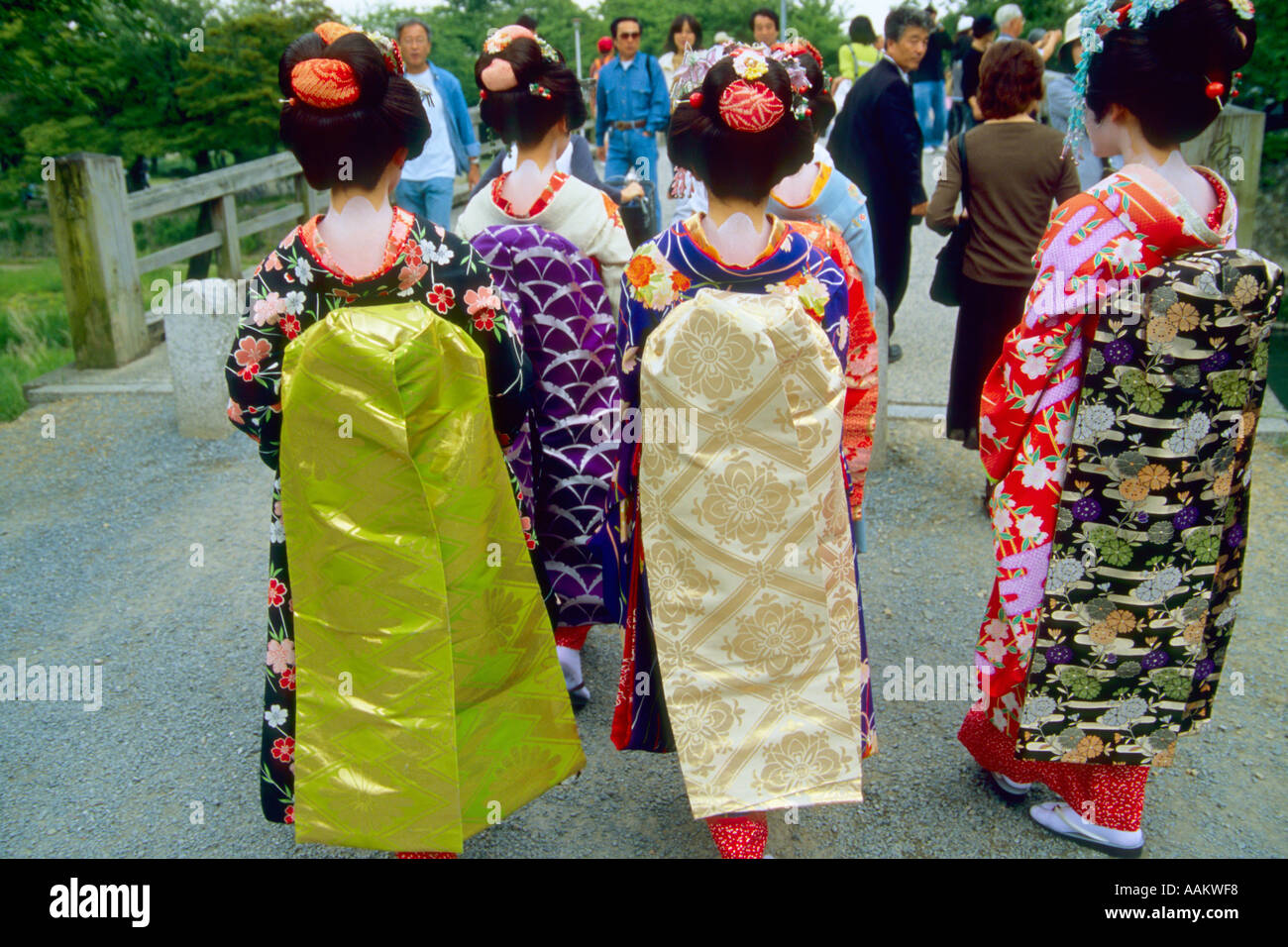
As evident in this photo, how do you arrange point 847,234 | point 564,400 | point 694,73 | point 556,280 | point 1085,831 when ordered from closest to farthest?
point 694,73 → point 1085,831 → point 556,280 → point 564,400 → point 847,234

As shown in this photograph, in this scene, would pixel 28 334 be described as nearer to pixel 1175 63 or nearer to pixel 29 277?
pixel 29 277

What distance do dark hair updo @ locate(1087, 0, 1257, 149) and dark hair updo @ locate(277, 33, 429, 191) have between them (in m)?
1.61

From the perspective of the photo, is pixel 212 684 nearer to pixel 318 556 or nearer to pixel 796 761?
pixel 318 556

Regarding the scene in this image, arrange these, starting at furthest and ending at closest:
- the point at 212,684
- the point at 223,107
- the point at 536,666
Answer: the point at 223,107 → the point at 212,684 → the point at 536,666

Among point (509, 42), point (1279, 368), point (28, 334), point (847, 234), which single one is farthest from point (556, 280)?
point (1279, 368)

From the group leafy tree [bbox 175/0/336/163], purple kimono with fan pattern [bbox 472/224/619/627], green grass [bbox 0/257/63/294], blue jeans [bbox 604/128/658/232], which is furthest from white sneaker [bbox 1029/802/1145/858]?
leafy tree [bbox 175/0/336/163]

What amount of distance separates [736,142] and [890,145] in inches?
140

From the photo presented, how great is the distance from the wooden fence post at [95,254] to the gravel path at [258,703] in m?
1.44

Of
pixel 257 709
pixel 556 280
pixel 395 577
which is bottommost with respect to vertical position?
pixel 257 709

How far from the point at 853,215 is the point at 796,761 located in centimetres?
198

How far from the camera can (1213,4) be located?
2.29 metres

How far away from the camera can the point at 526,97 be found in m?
2.96

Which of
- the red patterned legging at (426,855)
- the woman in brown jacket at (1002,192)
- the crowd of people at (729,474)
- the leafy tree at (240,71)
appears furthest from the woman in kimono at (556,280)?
the leafy tree at (240,71)
